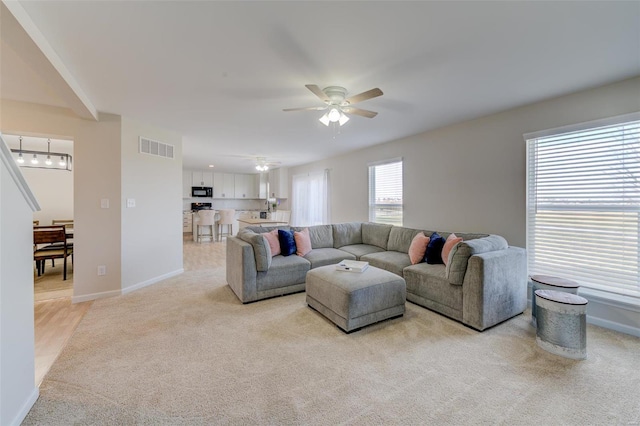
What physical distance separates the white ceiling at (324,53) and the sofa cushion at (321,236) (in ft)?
6.35

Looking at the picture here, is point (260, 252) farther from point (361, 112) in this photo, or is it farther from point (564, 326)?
point (564, 326)

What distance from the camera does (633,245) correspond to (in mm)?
2486

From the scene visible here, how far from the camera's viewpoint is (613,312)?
2559 millimetres

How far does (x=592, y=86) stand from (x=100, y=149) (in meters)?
5.69

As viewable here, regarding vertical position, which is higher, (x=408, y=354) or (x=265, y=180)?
(x=265, y=180)

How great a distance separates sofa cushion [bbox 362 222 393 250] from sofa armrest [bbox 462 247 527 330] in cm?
192

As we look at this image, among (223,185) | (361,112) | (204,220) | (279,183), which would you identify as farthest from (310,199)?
(361,112)

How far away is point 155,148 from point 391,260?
3897 mm

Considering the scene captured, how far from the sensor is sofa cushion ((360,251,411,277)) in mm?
3408

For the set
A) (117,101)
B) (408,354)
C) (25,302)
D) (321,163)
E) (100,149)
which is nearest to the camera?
(25,302)

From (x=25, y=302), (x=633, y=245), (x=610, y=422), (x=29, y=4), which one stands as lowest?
(x=610, y=422)

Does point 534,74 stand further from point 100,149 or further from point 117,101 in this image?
point 100,149

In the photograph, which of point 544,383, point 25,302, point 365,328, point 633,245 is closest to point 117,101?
point 25,302

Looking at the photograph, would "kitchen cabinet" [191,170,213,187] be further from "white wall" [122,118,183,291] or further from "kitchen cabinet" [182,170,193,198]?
"white wall" [122,118,183,291]
